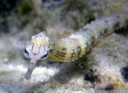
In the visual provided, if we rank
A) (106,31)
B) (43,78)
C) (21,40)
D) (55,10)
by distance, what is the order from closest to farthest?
(43,78)
(106,31)
(55,10)
(21,40)

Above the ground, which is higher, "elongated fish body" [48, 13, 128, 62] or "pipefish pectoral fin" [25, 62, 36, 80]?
"elongated fish body" [48, 13, 128, 62]

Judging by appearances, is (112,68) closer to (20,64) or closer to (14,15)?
(20,64)

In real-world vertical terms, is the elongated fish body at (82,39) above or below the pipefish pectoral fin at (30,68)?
above

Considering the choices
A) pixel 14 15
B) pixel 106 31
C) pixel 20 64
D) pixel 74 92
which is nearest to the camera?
pixel 74 92

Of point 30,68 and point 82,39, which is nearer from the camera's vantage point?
point 30,68

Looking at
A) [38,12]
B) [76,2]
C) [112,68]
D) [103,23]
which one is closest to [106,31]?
[103,23]

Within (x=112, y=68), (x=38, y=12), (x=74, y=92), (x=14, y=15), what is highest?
(x=14, y=15)

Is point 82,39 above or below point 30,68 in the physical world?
above

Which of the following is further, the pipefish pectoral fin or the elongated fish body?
the elongated fish body

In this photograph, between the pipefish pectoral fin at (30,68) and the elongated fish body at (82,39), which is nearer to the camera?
the pipefish pectoral fin at (30,68)

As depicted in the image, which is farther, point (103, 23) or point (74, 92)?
point (103, 23)

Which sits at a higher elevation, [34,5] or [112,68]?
[34,5]
